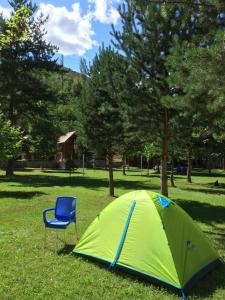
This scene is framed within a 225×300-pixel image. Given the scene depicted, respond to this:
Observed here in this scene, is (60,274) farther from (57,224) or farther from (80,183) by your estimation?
(80,183)

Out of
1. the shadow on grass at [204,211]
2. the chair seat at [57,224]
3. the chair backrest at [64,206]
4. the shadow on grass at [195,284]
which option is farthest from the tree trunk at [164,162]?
the shadow on grass at [195,284]

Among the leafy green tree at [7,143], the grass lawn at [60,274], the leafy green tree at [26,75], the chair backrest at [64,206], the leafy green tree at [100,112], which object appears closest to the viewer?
the grass lawn at [60,274]

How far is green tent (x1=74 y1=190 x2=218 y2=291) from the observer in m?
6.73

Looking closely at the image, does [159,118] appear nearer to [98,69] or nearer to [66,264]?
[98,69]

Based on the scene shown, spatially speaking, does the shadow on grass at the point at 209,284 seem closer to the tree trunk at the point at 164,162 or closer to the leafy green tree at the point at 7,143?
the tree trunk at the point at 164,162

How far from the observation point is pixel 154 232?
7.15 metres

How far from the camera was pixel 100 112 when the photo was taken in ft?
56.9

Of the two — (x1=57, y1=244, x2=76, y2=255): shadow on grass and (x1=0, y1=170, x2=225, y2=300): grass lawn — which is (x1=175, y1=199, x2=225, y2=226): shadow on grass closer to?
(x1=0, y1=170, x2=225, y2=300): grass lawn

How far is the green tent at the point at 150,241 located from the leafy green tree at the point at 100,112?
9.18 metres

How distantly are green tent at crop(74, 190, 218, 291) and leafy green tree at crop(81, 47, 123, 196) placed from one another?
9178mm

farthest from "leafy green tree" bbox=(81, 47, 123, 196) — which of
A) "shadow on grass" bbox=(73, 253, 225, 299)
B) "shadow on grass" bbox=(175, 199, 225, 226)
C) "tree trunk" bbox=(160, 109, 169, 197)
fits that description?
"shadow on grass" bbox=(73, 253, 225, 299)

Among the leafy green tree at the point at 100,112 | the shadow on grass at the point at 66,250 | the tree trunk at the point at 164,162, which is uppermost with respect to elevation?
the leafy green tree at the point at 100,112

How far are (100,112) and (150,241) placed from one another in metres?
10.8

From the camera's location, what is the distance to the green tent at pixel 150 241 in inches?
265
